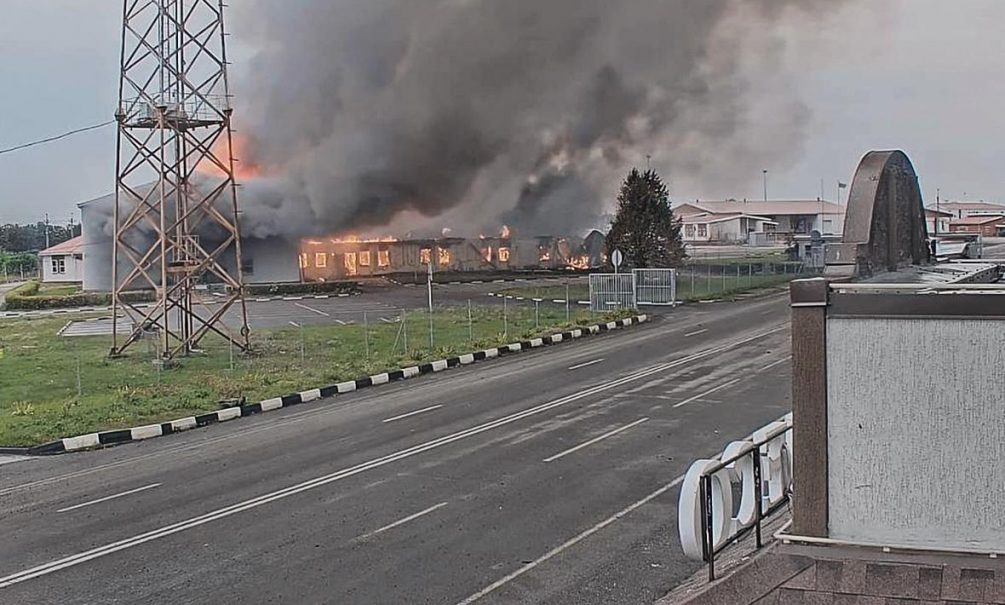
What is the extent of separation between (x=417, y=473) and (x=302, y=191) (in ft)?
110

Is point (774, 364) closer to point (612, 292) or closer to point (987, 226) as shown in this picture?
point (612, 292)

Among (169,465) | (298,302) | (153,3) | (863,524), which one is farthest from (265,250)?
(863,524)

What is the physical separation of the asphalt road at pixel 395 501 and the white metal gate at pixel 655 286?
16441mm

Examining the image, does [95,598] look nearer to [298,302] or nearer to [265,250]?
[298,302]

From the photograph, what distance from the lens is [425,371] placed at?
1917cm

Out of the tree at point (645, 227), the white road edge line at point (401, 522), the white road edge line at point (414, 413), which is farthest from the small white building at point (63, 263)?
the white road edge line at point (401, 522)

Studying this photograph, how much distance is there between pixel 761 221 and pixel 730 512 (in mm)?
97201

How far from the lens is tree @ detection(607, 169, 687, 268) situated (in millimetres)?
37906

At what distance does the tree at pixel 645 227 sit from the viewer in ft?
124

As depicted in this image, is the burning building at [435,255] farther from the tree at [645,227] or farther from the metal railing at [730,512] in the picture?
the metal railing at [730,512]

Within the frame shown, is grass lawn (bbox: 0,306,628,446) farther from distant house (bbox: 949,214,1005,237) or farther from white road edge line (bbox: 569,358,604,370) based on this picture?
distant house (bbox: 949,214,1005,237)

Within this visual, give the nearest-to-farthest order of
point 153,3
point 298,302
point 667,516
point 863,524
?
point 863,524 < point 667,516 < point 153,3 < point 298,302

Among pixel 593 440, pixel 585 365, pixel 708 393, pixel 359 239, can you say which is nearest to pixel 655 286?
pixel 585 365

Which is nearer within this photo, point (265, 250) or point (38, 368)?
point (38, 368)
